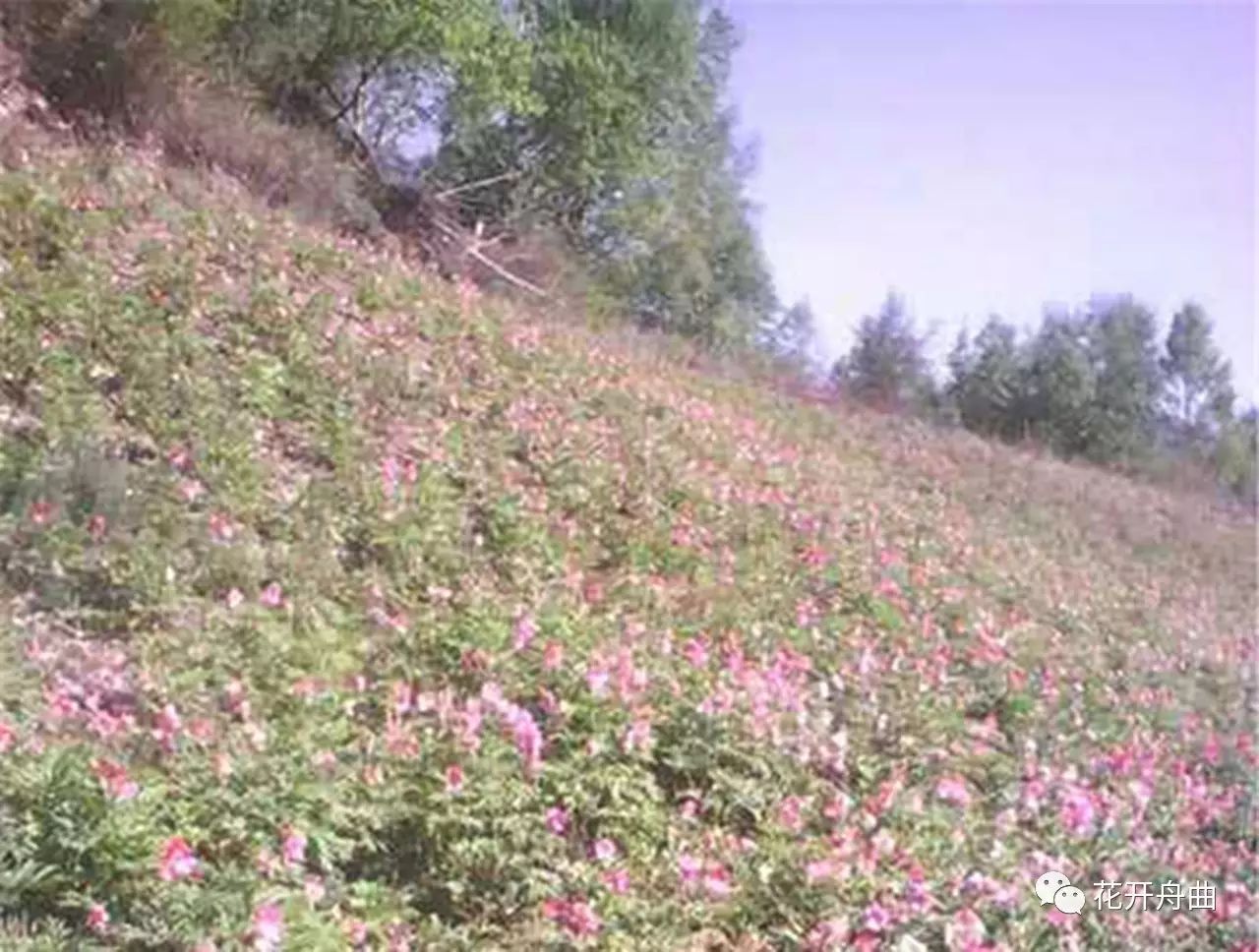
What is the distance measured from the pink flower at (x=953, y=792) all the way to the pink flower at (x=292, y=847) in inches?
120

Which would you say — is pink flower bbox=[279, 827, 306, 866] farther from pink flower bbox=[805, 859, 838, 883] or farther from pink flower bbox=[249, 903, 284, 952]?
pink flower bbox=[805, 859, 838, 883]

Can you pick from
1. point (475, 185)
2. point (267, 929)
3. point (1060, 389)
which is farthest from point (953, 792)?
point (1060, 389)

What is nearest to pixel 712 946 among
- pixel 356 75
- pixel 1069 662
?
pixel 1069 662

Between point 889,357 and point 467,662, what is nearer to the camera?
point 467,662

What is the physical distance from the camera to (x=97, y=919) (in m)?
4.18

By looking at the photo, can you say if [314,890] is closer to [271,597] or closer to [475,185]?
[271,597]

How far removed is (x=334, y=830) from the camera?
16.7 feet

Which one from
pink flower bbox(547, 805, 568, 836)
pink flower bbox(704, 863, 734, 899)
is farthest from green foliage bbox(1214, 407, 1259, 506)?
pink flower bbox(547, 805, 568, 836)

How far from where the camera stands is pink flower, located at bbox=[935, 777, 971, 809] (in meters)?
6.67

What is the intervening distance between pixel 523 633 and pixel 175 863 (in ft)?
8.70

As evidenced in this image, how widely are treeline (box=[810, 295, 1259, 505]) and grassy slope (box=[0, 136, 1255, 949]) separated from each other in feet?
96.1

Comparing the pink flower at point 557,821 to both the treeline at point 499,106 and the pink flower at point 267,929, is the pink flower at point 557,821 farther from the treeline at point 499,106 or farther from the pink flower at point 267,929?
the treeline at point 499,106

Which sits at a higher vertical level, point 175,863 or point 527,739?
point 527,739

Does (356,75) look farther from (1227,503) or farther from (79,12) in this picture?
(1227,503)
